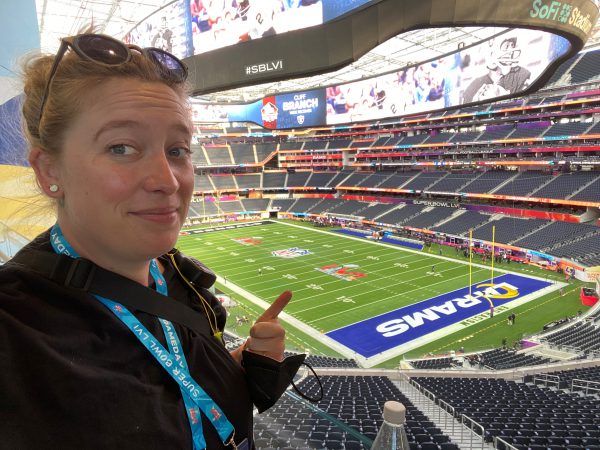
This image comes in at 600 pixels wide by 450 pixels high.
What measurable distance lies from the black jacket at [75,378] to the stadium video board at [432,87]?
24.1 ft

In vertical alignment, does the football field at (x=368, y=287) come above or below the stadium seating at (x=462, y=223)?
below

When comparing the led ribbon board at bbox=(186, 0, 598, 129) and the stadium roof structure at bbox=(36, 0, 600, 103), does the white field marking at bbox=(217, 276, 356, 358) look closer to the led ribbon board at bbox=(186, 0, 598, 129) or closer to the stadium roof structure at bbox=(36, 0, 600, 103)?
the led ribbon board at bbox=(186, 0, 598, 129)

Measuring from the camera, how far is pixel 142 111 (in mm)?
1265

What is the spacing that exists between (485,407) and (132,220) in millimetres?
10351

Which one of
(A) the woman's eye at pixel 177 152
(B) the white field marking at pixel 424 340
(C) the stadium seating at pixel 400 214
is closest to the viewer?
(A) the woman's eye at pixel 177 152

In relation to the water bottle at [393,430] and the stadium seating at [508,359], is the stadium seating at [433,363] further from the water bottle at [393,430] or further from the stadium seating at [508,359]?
the water bottle at [393,430]

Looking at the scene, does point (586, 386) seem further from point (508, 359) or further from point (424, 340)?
point (424, 340)

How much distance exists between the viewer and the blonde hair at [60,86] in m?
1.23

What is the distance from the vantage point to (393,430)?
1.58 m

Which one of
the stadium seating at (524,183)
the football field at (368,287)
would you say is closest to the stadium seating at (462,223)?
the stadium seating at (524,183)

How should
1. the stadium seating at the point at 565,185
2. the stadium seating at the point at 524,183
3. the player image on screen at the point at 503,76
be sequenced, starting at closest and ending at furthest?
the player image on screen at the point at 503,76, the stadium seating at the point at 565,185, the stadium seating at the point at 524,183

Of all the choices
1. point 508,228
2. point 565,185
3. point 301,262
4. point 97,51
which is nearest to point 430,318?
point 301,262

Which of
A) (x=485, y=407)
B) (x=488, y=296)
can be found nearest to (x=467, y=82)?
(x=485, y=407)

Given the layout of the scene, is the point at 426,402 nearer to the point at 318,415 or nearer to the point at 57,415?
the point at 318,415
